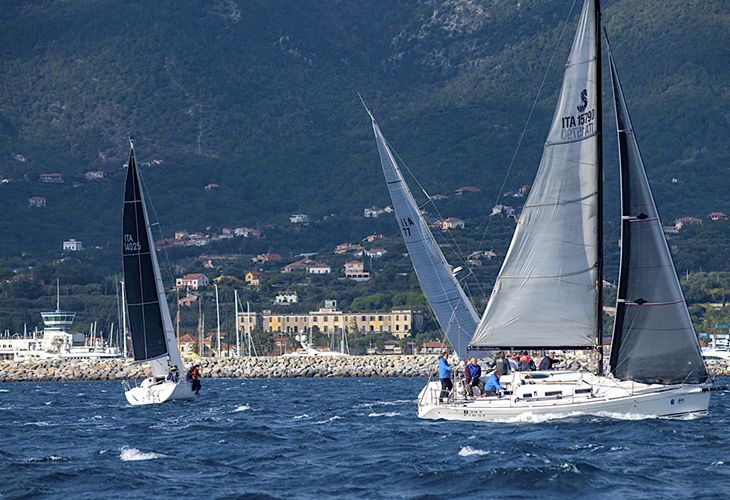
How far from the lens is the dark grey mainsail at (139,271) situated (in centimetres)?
5816

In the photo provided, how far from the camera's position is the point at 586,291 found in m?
38.0

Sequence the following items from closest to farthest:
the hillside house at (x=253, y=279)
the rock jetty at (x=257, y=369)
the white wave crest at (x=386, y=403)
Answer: the white wave crest at (x=386, y=403) → the rock jetty at (x=257, y=369) → the hillside house at (x=253, y=279)

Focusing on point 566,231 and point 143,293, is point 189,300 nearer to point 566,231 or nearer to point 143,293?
point 143,293

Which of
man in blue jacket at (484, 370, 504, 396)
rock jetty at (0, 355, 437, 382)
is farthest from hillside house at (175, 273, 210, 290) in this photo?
man in blue jacket at (484, 370, 504, 396)

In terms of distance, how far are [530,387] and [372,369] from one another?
63917 mm

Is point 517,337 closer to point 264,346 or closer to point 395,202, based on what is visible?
point 395,202

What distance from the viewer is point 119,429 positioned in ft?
143

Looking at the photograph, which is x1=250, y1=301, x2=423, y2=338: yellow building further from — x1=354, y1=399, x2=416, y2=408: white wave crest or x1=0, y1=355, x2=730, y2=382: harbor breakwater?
x1=354, y1=399, x2=416, y2=408: white wave crest

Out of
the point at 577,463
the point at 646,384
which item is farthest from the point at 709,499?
the point at 646,384

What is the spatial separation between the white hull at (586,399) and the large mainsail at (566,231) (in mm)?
1029

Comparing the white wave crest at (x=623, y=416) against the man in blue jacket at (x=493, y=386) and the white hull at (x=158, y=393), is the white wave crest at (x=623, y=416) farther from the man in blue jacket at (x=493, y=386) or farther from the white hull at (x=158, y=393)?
the white hull at (x=158, y=393)

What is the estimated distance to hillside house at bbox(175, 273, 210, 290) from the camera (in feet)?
622

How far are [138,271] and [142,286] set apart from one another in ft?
1.70

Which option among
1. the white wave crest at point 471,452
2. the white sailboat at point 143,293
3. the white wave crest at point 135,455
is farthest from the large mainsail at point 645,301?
the white sailboat at point 143,293
